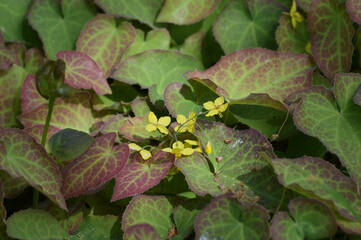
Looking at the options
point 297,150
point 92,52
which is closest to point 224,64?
point 297,150

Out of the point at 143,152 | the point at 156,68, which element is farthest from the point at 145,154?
the point at 156,68

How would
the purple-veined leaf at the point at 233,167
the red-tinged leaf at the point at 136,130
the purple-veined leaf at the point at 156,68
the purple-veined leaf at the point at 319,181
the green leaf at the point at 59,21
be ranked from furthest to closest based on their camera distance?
the green leaf at the point at 59,21 < the purple-veined leaf at the point at 156,68 < the red-tinged leaf at the point at 136,130 < the purple-veined leaf at the point at 233,167 < the purple-veined leaf at the point at 319,181

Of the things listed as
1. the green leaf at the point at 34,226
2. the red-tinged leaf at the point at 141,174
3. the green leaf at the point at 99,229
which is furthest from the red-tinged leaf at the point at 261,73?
the green leaf at the point at 34,226

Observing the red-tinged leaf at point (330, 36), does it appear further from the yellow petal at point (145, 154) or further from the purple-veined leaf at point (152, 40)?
the yellow petal at point (145, 154)

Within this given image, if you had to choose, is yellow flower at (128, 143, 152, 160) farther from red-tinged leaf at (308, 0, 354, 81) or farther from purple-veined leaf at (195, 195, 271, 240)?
red-tinged leaf at (308, 0, 354, 81)

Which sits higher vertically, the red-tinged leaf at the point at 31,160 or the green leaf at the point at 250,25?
the green leaf at the point at 250,25

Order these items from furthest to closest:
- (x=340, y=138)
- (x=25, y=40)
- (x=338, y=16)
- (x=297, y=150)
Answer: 1. (x=25, y=40)
2. (x=338, y=16)
3. (x=297, y=150)
4. (x=340, y=138)

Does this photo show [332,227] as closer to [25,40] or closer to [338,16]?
[338,16]
